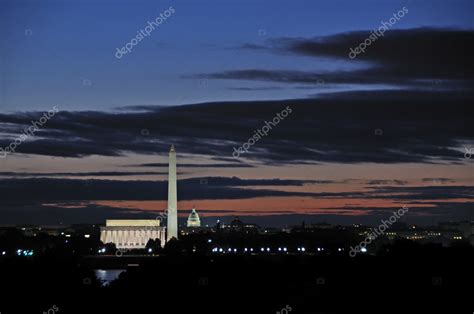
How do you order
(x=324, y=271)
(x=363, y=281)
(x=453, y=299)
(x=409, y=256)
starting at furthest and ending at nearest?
(x=409, y=256) → (x=324, y=271) → (x=363, y=281) → (x=453, y=299)

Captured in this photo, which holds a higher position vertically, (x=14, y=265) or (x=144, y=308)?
(x=14, y=265)

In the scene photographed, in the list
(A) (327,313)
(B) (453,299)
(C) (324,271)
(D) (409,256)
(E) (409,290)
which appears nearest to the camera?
(A) (327,313)

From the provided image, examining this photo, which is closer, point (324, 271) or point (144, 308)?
point (144, 308)

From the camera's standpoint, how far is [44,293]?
77.4 metres

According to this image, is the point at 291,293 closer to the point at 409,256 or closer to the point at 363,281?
the point at 363,281

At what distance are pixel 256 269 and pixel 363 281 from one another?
23.8 m

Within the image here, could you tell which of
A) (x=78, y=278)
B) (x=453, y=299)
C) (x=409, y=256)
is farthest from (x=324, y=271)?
(x=453, y=299)

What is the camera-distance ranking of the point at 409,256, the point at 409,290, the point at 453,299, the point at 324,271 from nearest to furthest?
1. the point at 453,299
2. the point at 409,290
3. the point at 324,271
4. the point at 409,256

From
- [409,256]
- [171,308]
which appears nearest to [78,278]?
[171,308]

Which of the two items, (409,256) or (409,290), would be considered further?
(409,256)

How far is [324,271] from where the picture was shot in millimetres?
110562

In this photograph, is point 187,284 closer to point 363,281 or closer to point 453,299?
point 363,281

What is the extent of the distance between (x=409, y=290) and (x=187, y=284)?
55.7 feet

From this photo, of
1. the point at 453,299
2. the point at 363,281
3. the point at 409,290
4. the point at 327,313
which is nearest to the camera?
the point at 327,313
